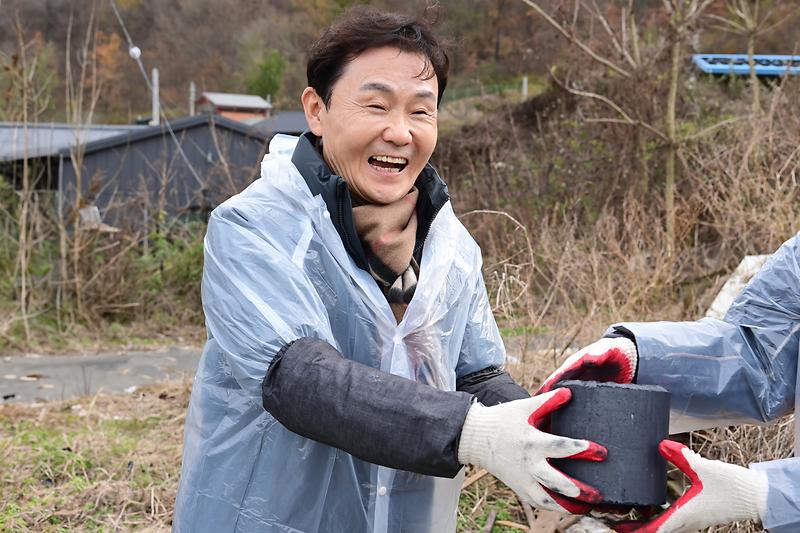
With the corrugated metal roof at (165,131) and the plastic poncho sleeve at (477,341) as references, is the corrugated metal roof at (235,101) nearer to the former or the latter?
the corrugated metal roof at (165,131)

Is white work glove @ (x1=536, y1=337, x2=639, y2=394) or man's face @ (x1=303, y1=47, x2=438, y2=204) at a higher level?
man's face @ (x1=303, y1=47, x2=438, y2=204)

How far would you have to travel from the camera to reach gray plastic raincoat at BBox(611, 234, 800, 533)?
1.97 metres

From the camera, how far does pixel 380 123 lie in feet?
6.00

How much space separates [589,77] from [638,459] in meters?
10.5

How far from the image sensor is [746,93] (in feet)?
43.3

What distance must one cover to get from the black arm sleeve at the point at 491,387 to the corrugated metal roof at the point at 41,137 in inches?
294

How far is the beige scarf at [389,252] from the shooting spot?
71.0 inches

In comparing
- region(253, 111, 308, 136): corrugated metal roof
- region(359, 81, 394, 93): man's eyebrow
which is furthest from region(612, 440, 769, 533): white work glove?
region(253, 111, 308, 136): corrugated metal roof

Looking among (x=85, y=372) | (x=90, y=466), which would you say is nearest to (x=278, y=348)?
(x=90, y=466)

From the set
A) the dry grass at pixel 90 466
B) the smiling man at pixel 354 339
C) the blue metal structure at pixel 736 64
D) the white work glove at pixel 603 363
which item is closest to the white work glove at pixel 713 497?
the smiling man at pixel 354 339

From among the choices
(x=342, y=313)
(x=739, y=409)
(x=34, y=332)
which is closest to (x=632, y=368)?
(x=739, y=409)

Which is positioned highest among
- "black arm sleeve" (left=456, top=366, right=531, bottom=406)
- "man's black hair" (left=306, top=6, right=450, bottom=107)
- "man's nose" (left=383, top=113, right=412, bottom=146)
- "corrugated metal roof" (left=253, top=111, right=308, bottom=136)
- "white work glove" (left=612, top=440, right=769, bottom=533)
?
"corrugated metal roof" (left=253, top=111, right=308, bottom=136)

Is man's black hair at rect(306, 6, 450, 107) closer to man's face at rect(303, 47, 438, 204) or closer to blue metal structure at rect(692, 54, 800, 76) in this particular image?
man's face at rect(303, 47, 438, 204)

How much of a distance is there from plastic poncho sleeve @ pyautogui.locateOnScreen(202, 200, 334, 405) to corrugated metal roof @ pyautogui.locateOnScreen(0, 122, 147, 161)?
7.52m
